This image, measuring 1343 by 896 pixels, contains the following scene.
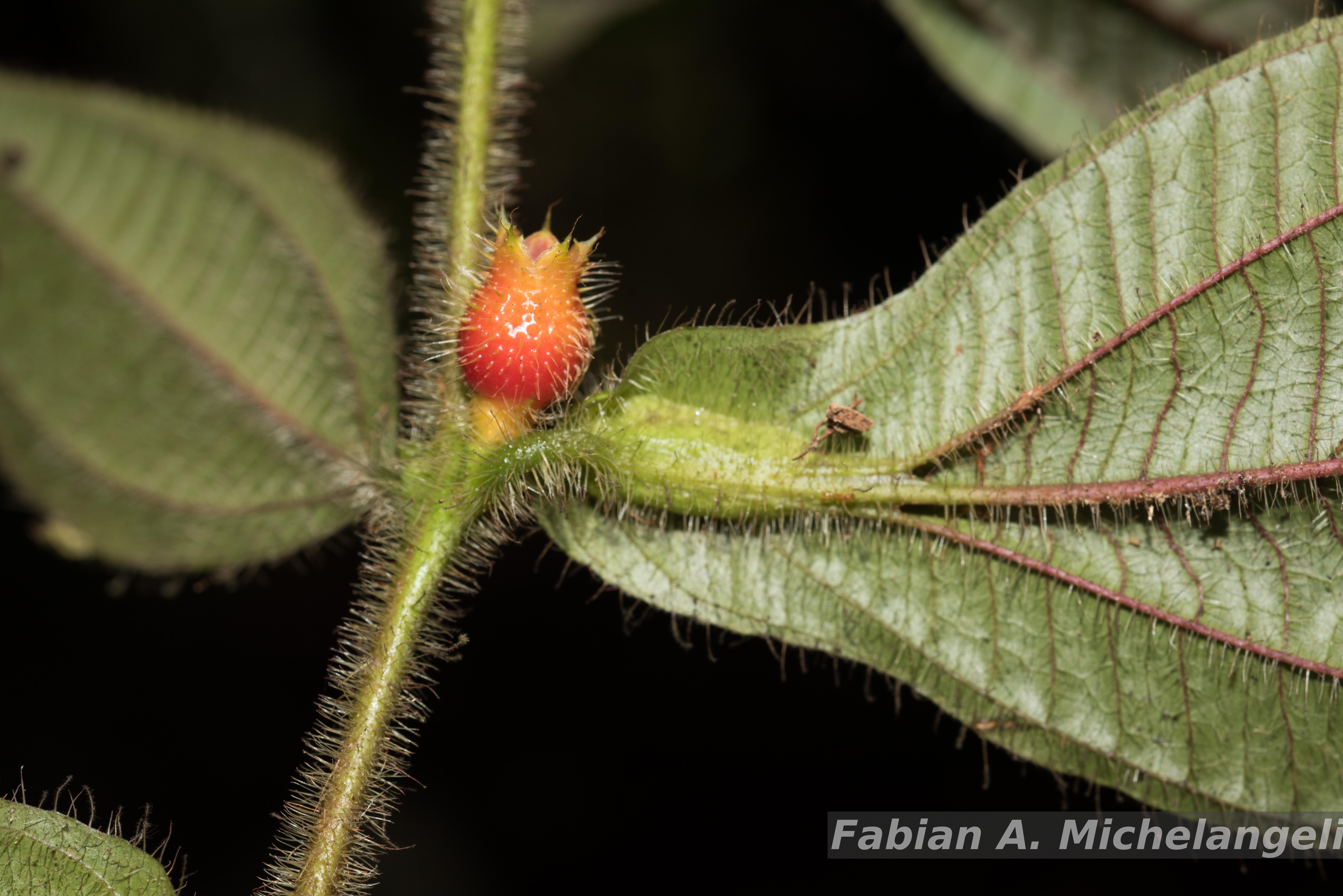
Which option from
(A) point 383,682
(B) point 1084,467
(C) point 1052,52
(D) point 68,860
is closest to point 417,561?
(A) point 383,682

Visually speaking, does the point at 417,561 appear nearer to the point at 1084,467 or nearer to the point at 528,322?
the point at 528,322

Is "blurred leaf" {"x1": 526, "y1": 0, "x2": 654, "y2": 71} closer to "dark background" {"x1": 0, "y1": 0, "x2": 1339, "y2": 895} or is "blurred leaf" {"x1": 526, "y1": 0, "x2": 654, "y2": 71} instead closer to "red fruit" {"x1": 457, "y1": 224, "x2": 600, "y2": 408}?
"dark background" {"x1": 0, "y1": 0, "x2": 1339, "y2": 895}

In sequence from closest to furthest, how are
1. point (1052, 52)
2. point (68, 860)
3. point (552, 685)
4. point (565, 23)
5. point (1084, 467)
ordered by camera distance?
point (68, 860) < point (1084, 467) < point (1052, 52) < point (565, 23) < point (552, 685)

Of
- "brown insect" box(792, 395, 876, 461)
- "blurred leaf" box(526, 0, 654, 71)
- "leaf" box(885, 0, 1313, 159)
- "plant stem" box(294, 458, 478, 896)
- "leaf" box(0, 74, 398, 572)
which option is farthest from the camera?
"blurred leaf" box(526, 0, 654, 71)

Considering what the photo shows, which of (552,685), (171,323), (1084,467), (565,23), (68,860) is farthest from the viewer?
(552,685)

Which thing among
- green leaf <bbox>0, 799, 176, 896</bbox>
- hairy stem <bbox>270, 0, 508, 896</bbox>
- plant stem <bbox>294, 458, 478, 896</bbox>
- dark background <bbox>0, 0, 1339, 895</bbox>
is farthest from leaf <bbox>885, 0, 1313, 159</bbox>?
green leaf <bbox>0, 799, 176, 896</bbox>

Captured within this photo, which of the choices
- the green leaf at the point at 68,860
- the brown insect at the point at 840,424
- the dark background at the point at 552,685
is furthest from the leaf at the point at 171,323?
the brown insect at the point at 840,424

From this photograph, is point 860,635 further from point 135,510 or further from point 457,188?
point 135,510
